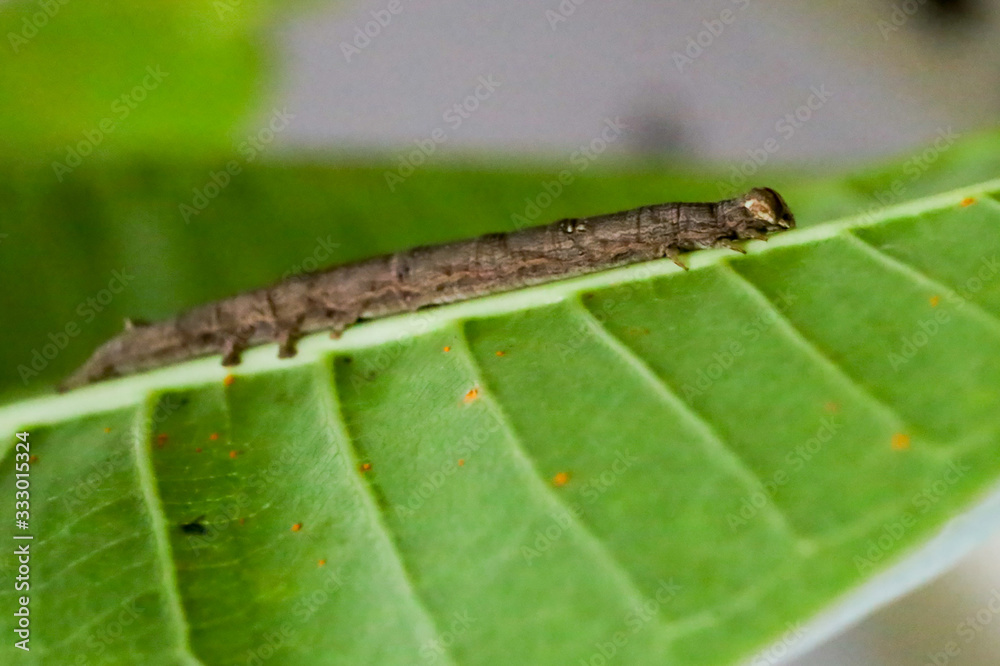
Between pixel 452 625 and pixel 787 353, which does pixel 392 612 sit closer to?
pixel 452 625

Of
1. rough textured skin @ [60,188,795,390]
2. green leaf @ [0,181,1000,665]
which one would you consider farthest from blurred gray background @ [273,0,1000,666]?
green leaf @ [0,181,1000,665]

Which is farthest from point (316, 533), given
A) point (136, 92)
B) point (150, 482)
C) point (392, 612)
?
point (136, 92)

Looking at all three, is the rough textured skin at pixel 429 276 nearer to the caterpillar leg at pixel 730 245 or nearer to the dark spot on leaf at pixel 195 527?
the caterpillar leg at pixel 730 245

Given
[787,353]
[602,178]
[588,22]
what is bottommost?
[787,353]

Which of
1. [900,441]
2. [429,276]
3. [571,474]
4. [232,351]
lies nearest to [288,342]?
[232,351]

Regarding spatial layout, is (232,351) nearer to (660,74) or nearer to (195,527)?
(195,527)

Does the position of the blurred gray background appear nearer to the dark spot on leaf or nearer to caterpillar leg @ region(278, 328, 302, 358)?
caterpillar leg @ region(278, 328, 302, 358)

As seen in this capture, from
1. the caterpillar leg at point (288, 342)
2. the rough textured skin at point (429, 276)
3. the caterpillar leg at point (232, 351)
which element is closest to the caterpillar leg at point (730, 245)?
the rough textured skin at point (429, 276)
